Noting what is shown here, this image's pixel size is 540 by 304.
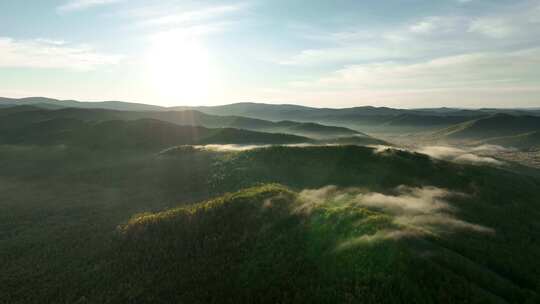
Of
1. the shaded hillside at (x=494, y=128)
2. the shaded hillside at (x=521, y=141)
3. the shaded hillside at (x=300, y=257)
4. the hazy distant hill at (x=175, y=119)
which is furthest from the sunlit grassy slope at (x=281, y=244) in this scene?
the shaded hillside at (x=494, y=128)

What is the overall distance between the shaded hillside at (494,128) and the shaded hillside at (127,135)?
302ft

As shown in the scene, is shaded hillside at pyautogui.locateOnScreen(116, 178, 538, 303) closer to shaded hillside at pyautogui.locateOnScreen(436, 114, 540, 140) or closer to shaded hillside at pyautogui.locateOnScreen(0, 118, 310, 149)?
shaded hillside at pyautogui.locateOnScreen(0, 118, 310, 149)

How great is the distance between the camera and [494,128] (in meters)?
138

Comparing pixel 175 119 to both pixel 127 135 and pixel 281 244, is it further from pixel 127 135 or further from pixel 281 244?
pixel 281 244

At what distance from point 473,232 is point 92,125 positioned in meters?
79.9

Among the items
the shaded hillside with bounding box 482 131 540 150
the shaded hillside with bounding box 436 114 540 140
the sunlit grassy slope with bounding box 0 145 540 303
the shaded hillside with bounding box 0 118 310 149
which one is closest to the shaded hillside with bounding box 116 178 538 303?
the sunlit grassy slope with bounding box 0 145 540 303

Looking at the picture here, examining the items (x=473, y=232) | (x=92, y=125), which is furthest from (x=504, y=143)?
(x=92, y=125)

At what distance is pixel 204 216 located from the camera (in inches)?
761

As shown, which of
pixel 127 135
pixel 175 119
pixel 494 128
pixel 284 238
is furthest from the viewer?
pixel 175 119

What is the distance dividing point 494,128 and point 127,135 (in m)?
145

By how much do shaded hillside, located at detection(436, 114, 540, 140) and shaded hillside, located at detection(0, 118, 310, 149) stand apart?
9211cm

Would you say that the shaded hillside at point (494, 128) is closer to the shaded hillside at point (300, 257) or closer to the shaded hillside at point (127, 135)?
the shaded hillside at point (127, 135)

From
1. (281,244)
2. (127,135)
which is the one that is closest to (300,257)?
(281,244)

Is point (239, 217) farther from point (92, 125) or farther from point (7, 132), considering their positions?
point (7, 132)
